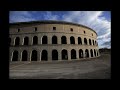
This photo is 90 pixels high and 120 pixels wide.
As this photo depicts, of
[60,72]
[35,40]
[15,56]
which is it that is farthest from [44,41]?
[60,72]

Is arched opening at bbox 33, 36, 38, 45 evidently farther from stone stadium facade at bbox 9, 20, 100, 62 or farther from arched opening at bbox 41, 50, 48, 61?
arched opening at bbox 41, 50, 48, 61

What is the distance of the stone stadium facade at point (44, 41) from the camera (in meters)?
33.2

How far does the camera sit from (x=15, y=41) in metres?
35.2

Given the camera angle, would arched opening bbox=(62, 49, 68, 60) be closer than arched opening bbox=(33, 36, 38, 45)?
No

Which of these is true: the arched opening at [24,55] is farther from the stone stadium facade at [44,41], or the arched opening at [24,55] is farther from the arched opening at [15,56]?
the arched opening at [15,56]

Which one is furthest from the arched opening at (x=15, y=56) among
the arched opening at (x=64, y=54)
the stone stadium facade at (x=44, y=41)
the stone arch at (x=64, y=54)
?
the arched opening at (x=64, y=54)

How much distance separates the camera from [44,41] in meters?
→ 34.2

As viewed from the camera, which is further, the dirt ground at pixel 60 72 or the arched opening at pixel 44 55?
the arched opening at pixel 44 55

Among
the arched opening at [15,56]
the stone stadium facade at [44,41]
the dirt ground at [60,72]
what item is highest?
the stone stadium facade at [44,41]

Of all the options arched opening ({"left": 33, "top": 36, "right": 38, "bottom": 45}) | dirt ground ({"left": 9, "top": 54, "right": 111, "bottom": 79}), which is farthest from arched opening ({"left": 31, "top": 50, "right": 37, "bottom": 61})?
dirt ground ({"left": 9, "top": 54, "right": 111, "bottom": 79})

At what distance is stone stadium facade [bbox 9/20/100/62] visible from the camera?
3325 cm

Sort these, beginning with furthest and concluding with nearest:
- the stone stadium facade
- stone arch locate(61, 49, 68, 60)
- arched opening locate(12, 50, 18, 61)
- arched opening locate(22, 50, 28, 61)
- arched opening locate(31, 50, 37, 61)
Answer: stone arch locate(61, 49, 68, 60), arched opening locate(12, 50, 18, 61), arched opening locate(22, 50, 28, 61), arched opening locate(31, 50, 37, 61), the stone stadium facade
